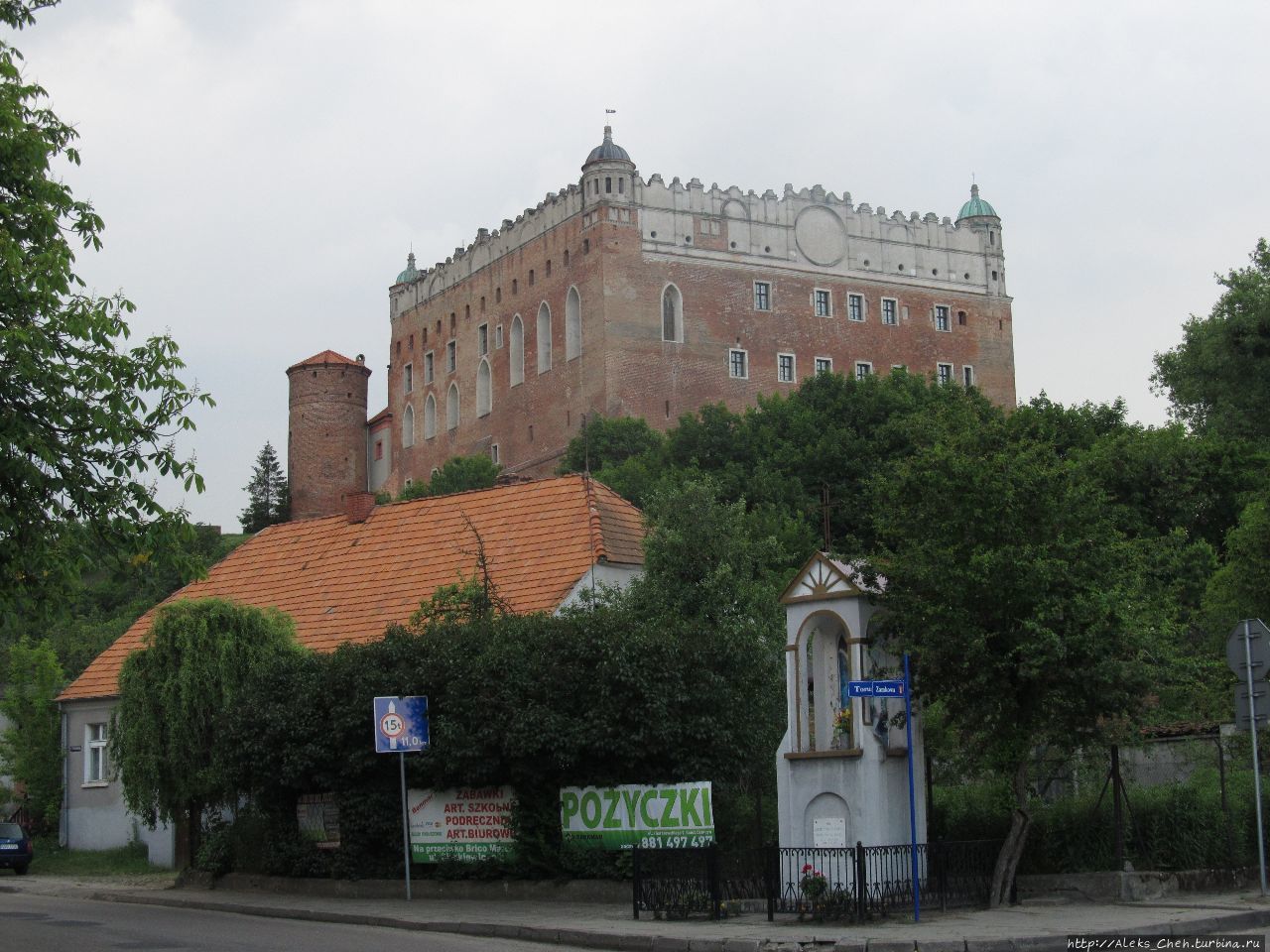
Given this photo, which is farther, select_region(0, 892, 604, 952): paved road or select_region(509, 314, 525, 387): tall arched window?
select_region(509, 314, 525, 387): tall arched window

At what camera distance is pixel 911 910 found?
1841 centimetres

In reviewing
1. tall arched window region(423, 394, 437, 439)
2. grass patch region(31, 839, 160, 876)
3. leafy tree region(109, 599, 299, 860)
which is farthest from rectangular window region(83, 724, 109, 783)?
tall arched window region(423, 394, 437, 439)

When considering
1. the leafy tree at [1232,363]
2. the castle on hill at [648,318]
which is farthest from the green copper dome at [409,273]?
the leafy tree at [1232,363]

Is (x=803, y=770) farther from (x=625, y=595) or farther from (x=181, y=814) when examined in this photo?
(x=181, y=814)

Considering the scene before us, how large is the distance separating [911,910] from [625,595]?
33.0 ft

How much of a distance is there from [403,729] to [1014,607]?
334 inches

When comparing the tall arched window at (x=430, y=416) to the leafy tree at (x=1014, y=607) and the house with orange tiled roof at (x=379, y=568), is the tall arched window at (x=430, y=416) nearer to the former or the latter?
the house with orange tiled roof at (x=379, y=568)

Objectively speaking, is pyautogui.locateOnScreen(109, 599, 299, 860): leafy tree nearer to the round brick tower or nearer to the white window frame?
the white window frame

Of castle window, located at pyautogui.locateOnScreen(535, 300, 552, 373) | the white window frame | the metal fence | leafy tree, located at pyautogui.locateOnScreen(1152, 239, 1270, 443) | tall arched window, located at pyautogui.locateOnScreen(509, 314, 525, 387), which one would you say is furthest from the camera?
tall arched window, located at pyautogui.locateOnScreen(509, 314, 525, 387)

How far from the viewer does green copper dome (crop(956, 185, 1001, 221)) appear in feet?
349

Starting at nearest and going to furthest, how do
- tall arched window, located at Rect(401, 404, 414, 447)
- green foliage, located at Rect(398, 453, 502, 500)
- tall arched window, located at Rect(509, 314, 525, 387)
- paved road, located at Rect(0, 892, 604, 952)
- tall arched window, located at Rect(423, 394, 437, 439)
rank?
paved road, located at Rect(0, 892, 604, 952)
green foliage, located at Rect(398, 453, 502, 500)
tall arched window, located at Rect(509, 314, 525, 387)
tall arched window, located at Rect(423, 394, 437, 439)
tall arched window, located at Rect(401, 404, 414, 447)

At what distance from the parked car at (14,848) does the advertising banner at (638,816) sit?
47.6ft

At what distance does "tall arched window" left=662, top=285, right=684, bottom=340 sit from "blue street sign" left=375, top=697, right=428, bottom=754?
69.5m

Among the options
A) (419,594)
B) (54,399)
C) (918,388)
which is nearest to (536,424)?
(918,388)
